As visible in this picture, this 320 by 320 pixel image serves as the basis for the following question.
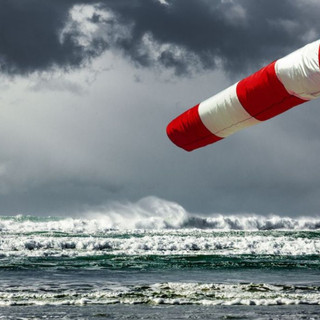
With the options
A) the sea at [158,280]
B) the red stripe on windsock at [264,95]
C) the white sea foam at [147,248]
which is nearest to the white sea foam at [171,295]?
the sea at [158,280]

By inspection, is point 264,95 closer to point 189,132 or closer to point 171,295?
point 189,132

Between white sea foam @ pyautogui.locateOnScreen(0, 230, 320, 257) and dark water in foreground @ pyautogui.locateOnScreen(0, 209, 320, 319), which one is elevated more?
white sea foam @ pyautogui.locateOnScreen(0, 230, 320, 257)

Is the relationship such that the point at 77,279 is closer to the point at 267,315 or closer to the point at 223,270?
the point at 223,270

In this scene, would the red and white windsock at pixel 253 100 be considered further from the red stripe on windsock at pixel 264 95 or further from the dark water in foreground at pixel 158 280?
the dark water in foreground at pixel 158 280

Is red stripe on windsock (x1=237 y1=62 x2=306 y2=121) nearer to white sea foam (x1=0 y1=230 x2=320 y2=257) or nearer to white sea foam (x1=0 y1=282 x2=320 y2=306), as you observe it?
white sea foam (x1=0 y1=282 x2=320 y2=306)

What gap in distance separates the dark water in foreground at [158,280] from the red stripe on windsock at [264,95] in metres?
4.97

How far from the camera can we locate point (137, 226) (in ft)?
192

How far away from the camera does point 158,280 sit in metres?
17.2

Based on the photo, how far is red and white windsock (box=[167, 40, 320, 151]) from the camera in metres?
6.81

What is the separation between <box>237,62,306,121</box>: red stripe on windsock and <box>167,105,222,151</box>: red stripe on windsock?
0.95 metres

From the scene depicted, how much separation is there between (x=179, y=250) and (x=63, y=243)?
5.71 m

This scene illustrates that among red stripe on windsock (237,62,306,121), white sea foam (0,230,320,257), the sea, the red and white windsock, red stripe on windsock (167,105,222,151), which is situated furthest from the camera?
white sea foam (0,230,320,257)

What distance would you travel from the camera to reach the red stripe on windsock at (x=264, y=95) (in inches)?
290

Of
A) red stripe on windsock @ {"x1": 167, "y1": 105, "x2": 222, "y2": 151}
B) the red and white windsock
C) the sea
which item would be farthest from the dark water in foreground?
the red and white windsock
